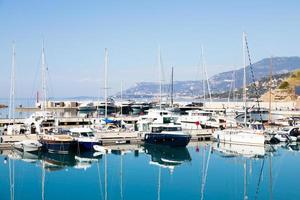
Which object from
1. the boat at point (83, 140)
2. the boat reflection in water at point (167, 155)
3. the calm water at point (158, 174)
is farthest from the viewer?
the boat at point (83, 140)

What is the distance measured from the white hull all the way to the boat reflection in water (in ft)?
15.5

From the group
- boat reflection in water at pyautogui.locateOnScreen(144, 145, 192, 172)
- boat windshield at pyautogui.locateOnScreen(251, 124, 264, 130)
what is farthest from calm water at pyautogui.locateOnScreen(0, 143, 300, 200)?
boat windshield at pyautogui.locateOnScreen(251, 124, 264, 130)

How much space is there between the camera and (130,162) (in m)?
35.5

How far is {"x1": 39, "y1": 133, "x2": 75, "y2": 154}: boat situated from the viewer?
3647 cm

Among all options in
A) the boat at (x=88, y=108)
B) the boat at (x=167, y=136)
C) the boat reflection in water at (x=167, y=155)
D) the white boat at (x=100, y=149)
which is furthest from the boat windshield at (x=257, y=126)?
the boat at (x=88, y=108)

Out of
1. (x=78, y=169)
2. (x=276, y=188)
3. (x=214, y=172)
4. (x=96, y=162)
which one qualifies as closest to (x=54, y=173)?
(x=78, y=169)

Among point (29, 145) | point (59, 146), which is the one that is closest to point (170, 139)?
point (59, 146)

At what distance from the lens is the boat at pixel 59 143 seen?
36469 millimetres

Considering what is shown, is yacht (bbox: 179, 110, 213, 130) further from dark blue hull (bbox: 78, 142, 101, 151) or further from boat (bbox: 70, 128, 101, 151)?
dark blue hull (bbox: 78, 142, 101, 151)

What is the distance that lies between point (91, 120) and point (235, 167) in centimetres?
2620

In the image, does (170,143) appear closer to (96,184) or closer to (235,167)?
(235,167)

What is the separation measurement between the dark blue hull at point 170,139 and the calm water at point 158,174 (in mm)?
654

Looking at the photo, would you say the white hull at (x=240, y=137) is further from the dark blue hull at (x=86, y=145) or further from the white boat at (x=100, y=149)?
the dark blue hull at (x=86, y=145)

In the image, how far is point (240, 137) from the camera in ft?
137
